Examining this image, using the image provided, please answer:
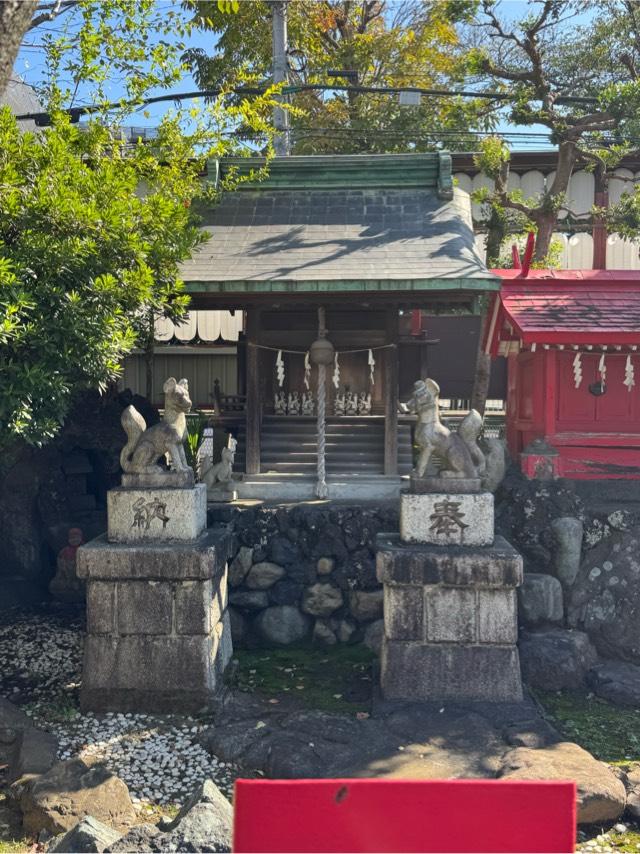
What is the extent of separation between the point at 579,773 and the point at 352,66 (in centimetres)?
1736

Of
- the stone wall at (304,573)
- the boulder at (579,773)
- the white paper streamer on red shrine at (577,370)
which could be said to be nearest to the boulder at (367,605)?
the stone wall at (304,573)

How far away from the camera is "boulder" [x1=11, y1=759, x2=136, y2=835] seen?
5.02 metres

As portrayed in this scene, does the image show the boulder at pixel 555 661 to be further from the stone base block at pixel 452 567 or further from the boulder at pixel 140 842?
the boulder at pixel 140 842

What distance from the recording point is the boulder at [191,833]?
425 centimetres

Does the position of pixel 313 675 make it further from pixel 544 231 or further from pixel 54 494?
pixel 544 231

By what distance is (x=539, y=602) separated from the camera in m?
8.11

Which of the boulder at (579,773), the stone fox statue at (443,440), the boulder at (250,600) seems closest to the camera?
the boulder at (579,773)

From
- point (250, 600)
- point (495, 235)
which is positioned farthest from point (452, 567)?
point (495, 235)

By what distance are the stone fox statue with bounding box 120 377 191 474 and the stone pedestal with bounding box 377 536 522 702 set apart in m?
2.49

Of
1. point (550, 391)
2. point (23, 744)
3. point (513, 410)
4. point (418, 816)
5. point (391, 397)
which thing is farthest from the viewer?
point (513, 410)

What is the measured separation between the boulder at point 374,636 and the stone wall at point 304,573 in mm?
45

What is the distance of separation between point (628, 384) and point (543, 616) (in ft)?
10.9

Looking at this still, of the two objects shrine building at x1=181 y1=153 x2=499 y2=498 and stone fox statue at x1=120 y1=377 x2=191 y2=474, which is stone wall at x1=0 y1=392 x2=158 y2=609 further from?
stone fox statue at x1=120 y1=377 x2=191 y2=474

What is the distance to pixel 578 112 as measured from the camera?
15.9m
